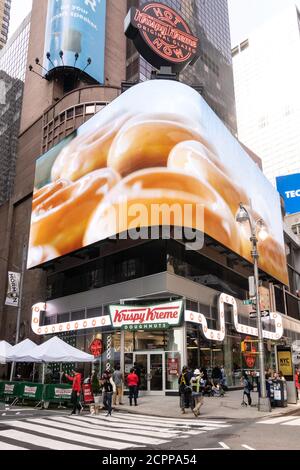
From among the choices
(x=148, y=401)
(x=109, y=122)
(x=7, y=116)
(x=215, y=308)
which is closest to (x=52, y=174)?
(x=109, y=122)

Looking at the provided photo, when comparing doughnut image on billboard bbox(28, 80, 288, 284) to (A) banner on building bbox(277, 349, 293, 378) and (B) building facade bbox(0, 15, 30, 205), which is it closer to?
(A) banner on building bbox(277, 349, 293, 378)

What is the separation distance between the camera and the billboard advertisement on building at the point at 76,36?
164 feet

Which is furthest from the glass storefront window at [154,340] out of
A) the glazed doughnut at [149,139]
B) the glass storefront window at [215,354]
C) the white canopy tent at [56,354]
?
the glazed doughnut at [149,139]

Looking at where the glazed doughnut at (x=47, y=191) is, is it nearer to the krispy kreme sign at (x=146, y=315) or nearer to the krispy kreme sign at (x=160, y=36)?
the krispy kreme sign at (x=146, y=315)

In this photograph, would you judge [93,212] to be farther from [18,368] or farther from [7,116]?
[7,116]

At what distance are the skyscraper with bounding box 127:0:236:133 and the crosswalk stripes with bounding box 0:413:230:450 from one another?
7188 centimetres

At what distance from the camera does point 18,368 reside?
38.6m

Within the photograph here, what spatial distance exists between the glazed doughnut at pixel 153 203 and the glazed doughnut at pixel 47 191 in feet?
21.1

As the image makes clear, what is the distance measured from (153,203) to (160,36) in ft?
60.6

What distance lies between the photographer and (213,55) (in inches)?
4065

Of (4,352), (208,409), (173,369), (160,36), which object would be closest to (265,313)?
(208,409)

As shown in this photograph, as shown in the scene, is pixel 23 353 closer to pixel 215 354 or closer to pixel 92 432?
pixel 92 432

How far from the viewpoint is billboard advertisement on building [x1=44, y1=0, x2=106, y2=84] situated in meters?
49.9
